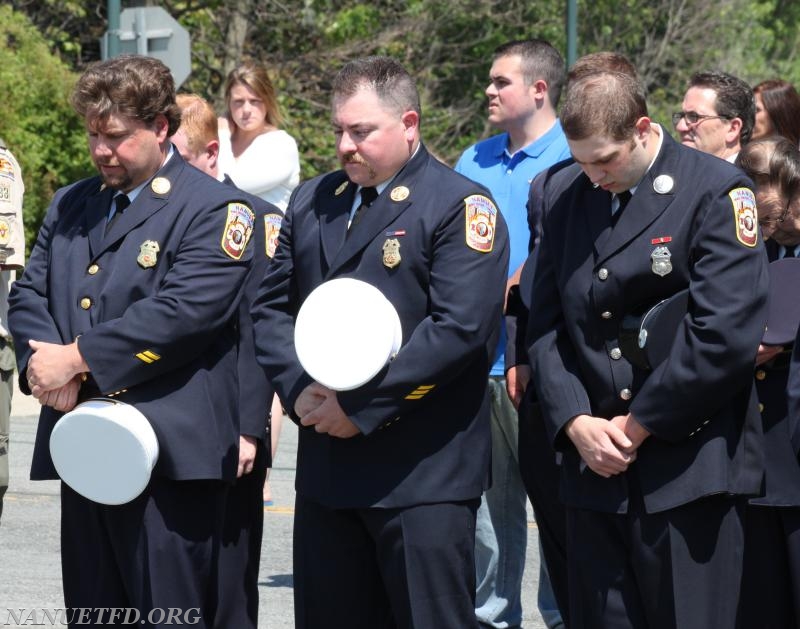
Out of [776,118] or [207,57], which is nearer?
A: [776,118]

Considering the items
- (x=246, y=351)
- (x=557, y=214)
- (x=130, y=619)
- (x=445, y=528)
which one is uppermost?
(x=557, y=214)

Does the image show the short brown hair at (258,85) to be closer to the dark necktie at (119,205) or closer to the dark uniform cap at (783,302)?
the dark necktie at (119,205)

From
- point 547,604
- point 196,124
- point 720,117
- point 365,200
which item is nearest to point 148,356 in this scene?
point 365,200

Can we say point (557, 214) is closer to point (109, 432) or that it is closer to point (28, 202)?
point (109, 432)

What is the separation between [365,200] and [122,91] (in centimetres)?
82

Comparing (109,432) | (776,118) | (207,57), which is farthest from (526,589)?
(207,57)

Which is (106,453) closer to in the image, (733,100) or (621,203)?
(621,203)

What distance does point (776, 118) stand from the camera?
22.1 ft

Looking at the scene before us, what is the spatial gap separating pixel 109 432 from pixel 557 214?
1478 mm

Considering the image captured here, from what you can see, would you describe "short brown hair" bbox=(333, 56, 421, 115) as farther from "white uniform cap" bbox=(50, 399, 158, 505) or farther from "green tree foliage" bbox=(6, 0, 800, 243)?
"green tree foliage" bbox=(6, 0, 800, 243)

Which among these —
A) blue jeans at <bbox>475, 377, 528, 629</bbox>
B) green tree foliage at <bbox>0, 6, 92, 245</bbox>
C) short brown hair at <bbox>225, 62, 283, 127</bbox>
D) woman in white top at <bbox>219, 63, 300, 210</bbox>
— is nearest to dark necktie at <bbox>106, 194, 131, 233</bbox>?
blue jeans at <bbox>475, 377, 528, 629</bbox>

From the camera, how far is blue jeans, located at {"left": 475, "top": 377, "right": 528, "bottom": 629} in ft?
19.2

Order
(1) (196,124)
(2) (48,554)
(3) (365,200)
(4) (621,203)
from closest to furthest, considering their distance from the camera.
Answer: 1. (4) (621,203)
2. (3) (365,200)
3. (1) (196,124)
4. (2) (48,554)

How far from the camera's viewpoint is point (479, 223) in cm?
434
